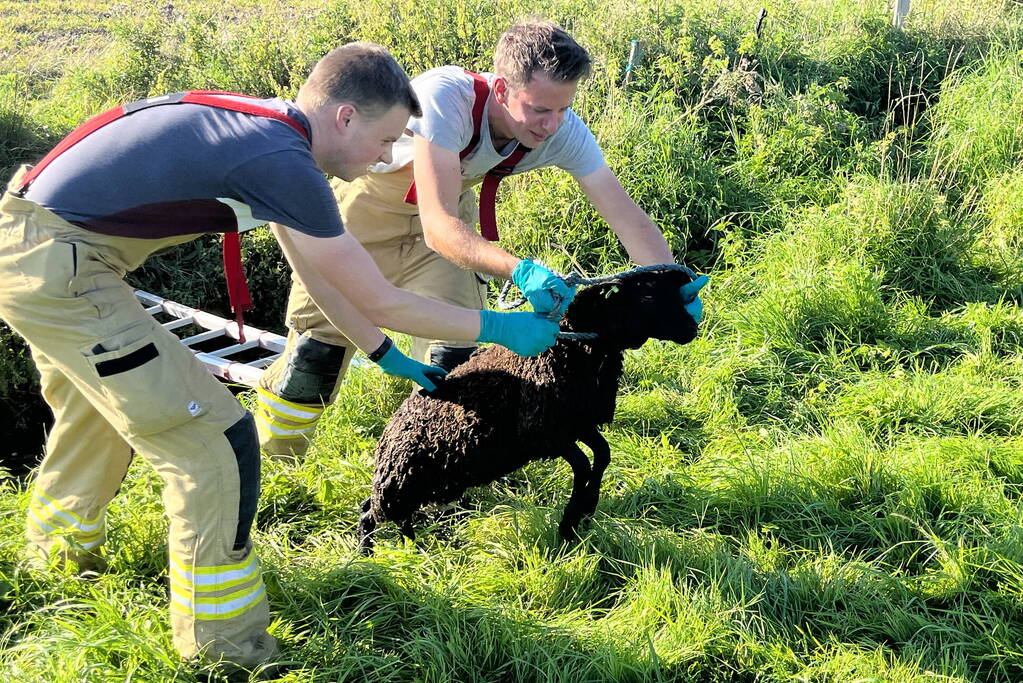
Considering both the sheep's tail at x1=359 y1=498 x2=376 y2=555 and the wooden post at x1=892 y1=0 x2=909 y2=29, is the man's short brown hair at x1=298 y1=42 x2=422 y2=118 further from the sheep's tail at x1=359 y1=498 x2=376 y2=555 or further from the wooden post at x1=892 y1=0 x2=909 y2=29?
the wooden post at x1=892 y1=0 x2=909 y2=29

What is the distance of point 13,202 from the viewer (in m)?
2.67

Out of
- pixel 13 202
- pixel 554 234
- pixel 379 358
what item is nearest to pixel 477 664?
pixel 379 358

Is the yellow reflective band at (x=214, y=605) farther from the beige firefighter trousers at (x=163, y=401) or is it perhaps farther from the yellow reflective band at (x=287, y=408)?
the yellow reflective band at (x=287, y=408)

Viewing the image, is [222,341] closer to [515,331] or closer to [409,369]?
[409,369]

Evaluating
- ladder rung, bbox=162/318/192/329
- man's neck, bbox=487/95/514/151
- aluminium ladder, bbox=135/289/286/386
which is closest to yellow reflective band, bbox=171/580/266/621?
man's neck, bbox=487/95/514/151

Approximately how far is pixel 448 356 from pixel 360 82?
1.60 metres

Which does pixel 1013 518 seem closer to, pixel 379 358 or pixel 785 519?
pixel 785 519

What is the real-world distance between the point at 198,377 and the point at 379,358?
2.34 feet

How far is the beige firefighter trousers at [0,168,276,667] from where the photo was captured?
2629 mm

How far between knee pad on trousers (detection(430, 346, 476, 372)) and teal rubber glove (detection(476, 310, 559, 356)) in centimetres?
94

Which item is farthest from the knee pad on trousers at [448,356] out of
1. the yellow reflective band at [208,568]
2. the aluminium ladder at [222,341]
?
the aluminium ladder at [222,341]

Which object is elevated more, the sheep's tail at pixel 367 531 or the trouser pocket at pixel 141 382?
the trouser pocket at pixel 141 382

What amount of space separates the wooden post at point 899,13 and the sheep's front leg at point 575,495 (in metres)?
6.94

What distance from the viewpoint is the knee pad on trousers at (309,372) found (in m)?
3.98
